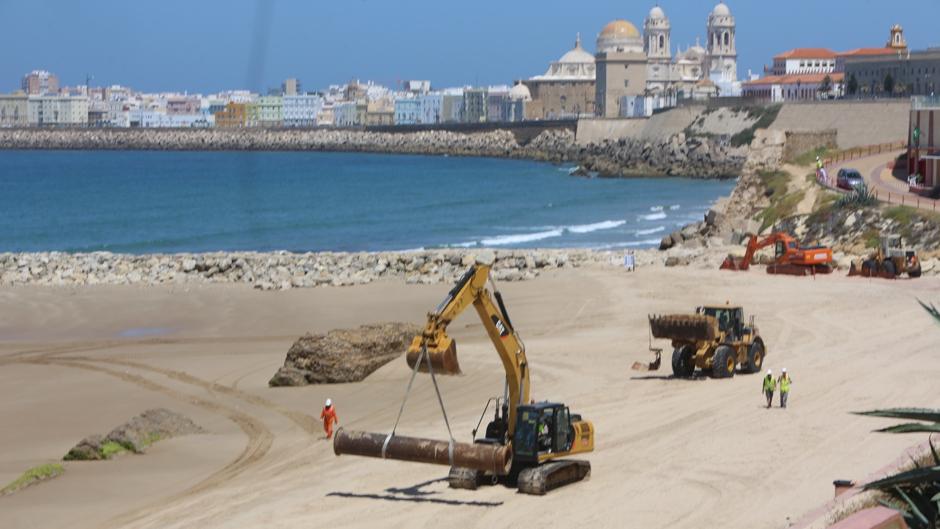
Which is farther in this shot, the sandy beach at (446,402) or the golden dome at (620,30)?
the golden dome at (620,30)

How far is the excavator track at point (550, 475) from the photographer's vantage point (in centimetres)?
1415

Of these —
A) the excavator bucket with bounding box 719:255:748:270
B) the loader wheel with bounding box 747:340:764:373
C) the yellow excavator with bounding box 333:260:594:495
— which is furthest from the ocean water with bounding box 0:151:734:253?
the yellow excavator with bounding box 333:260:594:495

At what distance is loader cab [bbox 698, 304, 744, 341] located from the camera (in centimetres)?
2098

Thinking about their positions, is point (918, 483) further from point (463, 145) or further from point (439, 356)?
point (463, 145)

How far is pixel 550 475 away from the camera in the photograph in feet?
46.7

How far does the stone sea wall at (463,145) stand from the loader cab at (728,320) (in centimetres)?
7580

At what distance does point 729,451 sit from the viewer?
51.6ft

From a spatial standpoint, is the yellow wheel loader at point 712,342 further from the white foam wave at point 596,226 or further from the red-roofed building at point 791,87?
the red-roofed building at point 791,87

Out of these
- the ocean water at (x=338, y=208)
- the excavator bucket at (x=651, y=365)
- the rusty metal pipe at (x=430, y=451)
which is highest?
the rusty metal pipe at (x=430, y=451)

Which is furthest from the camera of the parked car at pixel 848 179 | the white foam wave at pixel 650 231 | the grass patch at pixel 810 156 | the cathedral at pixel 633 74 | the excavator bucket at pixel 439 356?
the cathedral at pixel 633 74

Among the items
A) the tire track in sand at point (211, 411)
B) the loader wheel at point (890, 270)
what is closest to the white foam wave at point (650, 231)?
the loader wheel at point (890, 270)

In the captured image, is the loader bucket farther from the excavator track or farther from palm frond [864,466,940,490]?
palm frond [864,466,940,490]

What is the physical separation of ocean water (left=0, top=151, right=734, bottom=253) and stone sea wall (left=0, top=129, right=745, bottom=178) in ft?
17.2

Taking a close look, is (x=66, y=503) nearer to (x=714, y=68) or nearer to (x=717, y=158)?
(x=717, y=158)
